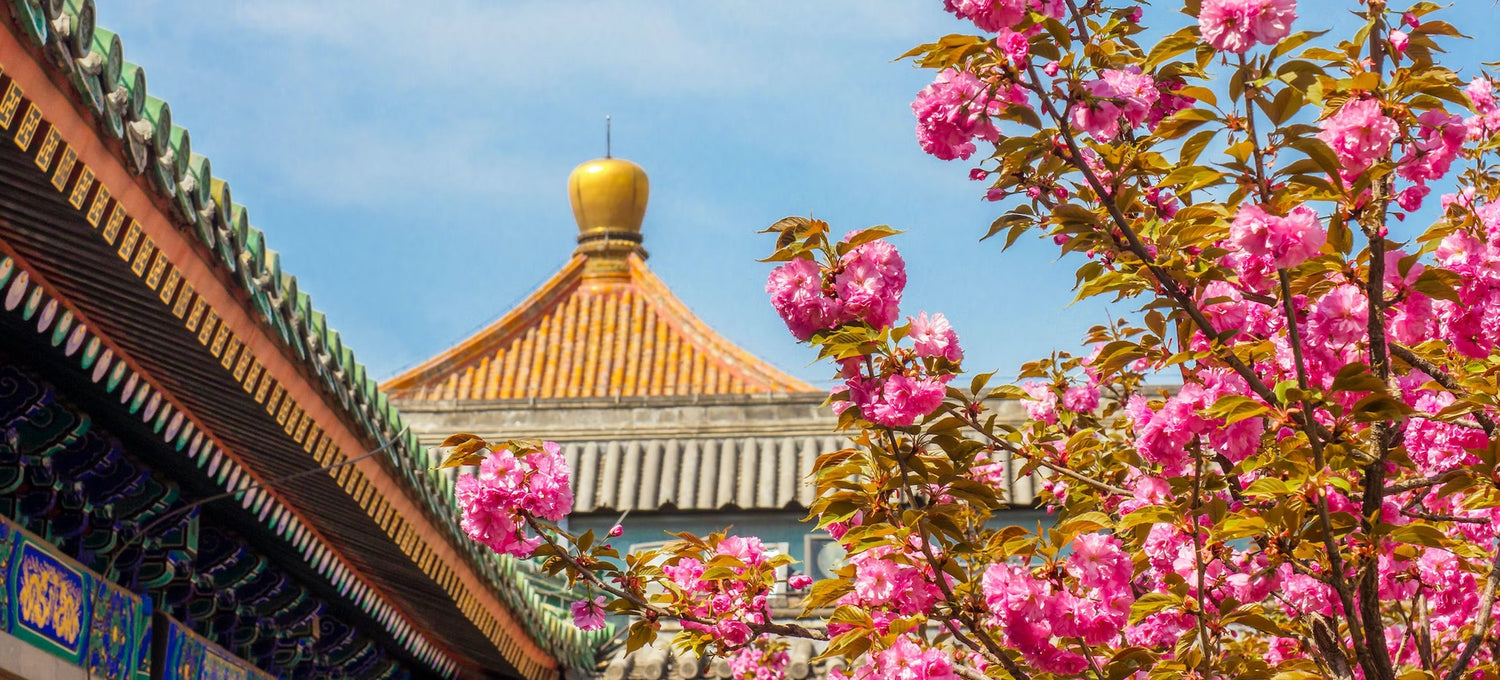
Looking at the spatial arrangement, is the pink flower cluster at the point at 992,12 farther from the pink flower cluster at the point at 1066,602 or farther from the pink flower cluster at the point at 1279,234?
the pink flower cluster at the point at 1066,602

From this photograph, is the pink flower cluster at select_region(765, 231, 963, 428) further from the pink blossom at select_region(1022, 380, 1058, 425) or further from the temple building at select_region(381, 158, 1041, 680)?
the temple building at select_region(381, 158, 1041, 680)

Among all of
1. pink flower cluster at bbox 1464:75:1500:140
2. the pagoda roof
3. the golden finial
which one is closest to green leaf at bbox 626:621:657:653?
pink flower cluster at bbox 1464:75:1500:140

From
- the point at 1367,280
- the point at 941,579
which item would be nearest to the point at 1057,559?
the point at 941,579

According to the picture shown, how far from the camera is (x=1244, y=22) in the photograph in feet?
12.0

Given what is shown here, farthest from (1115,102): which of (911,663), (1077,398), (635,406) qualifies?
(635,406)

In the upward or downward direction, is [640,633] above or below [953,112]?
below

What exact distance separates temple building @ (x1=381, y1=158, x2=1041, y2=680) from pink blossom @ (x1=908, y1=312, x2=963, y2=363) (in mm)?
5490

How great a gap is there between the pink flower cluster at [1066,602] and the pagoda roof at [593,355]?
1281 cm

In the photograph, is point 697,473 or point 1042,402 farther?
point 697,473

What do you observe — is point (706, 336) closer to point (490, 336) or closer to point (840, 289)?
point (490, 336)

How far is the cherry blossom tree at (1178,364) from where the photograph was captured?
12.4 ft

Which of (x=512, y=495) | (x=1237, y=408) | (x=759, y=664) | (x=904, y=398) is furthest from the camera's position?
(x=759, y=664)

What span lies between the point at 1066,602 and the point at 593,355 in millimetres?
14452

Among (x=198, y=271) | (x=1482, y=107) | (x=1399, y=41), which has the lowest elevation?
(x=198, y=271)
